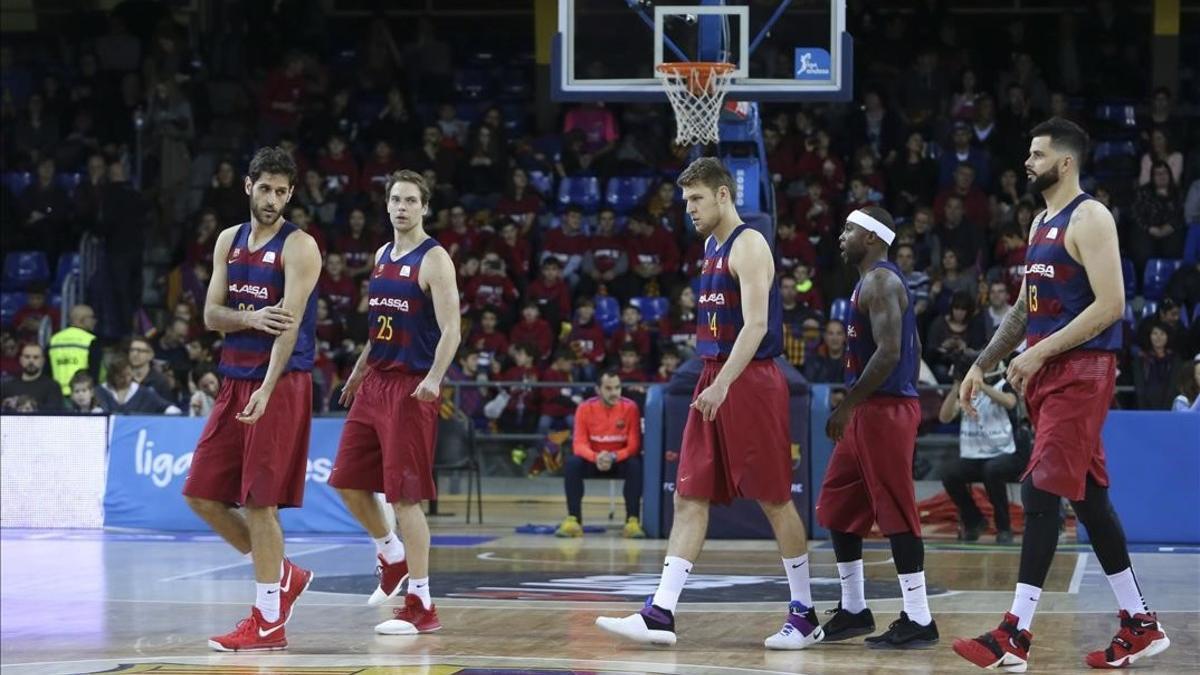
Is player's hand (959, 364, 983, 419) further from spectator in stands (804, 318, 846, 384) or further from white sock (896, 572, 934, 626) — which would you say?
spectator in stands (804, 318, 846, 384)

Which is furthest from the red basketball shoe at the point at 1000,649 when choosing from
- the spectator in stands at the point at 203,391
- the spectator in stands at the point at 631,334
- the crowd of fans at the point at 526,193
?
the spectator in stands at the point at 631,334

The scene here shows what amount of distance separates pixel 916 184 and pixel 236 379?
46.7ft

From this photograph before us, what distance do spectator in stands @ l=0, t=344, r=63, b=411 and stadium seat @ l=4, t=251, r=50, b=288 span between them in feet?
14.2

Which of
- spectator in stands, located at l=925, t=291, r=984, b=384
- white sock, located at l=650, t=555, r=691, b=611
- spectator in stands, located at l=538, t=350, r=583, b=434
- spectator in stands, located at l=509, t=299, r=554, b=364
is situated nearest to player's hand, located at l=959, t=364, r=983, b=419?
white sock, located at l=650, t=555, r=691, b=611

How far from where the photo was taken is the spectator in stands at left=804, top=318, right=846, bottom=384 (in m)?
18.4

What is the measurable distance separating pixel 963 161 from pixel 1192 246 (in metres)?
3.11

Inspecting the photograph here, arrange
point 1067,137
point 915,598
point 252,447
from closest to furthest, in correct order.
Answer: point 1067,137, point 915,598, point 252,447

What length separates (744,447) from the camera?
888 centimetres

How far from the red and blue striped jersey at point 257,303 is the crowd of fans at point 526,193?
888cm

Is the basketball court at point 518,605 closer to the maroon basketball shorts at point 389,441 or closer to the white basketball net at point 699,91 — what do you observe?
the maroon basketball shorts at point 389,441

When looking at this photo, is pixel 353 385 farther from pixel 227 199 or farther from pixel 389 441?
pixel 227 199

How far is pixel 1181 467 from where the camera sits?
15.2 metres

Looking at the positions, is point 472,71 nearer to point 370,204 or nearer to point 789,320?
point 370,204

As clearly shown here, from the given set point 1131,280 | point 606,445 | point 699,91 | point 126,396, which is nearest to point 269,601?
point 699,91
